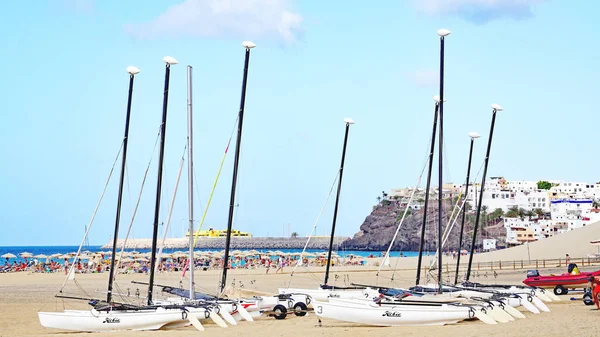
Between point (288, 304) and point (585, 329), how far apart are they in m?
11.2

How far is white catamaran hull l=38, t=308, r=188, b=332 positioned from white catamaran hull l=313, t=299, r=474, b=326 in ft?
15.6

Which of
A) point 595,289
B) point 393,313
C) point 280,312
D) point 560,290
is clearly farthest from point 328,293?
point 560,290

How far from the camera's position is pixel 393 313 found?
25.4 meters

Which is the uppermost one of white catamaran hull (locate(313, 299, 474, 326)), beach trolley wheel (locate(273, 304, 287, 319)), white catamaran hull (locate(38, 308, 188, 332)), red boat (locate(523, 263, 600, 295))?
red boat (locate(523, 263, 600, 295))

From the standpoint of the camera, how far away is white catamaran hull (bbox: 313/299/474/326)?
2528 centimetres

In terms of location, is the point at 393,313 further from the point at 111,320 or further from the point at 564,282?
the point at 564,282

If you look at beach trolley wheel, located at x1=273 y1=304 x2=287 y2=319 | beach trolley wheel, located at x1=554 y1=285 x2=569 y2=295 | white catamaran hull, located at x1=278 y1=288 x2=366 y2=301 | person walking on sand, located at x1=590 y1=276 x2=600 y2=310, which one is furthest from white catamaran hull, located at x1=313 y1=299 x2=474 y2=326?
beach trolley wheel, located at x1=554 y1=285 x2=569 y2=295

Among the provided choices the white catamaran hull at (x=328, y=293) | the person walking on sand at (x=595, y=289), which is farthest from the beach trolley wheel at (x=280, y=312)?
the person walking on sand at (x=595, y=289)

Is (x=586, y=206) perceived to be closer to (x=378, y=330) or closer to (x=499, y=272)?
(x=499, y=272)

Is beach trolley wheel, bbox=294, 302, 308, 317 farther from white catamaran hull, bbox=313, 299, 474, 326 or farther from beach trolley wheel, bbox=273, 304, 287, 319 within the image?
white catamaran hull, bbox=313, 299, 474, 326

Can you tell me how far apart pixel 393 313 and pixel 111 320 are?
28.6 ft

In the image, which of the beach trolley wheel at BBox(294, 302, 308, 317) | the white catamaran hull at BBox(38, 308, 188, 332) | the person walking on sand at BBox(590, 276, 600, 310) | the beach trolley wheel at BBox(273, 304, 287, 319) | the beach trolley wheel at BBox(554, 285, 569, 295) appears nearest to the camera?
the white catamaran hull at BBox(38, 308, 188, 332)

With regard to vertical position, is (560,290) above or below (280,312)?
above

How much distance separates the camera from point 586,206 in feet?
558
